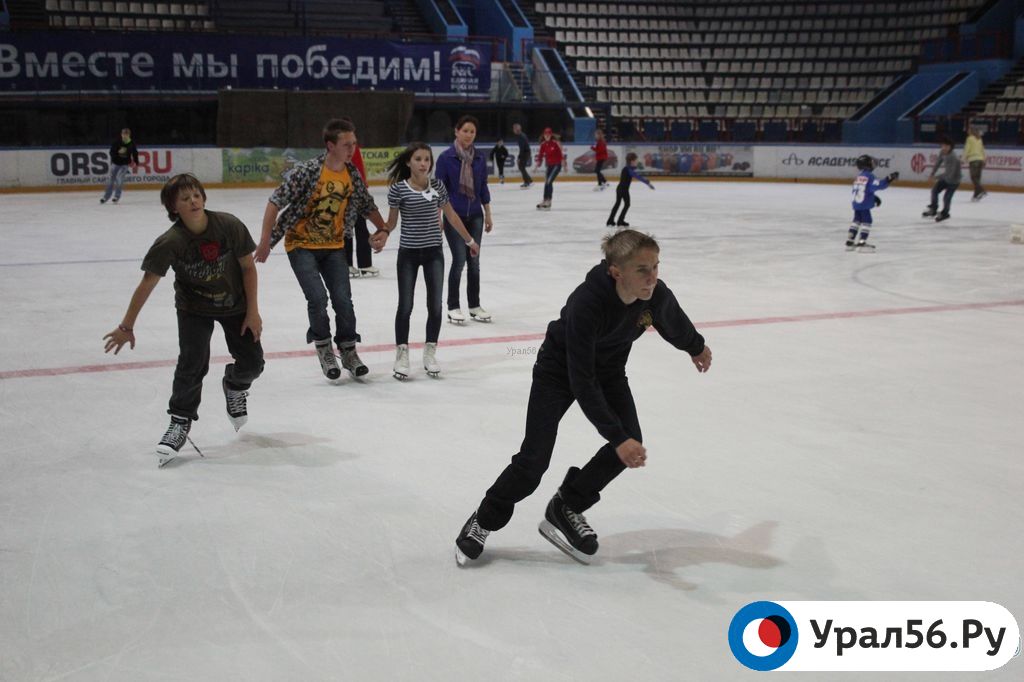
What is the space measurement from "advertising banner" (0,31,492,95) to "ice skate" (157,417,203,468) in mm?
21412

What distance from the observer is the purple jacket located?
27.3 feet

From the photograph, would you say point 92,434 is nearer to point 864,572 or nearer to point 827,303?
point 864,572

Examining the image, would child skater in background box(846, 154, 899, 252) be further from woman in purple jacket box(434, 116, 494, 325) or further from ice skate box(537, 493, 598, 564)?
ice skate box(537, 493, 598, 564)

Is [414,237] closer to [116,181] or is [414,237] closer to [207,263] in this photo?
[207,263]

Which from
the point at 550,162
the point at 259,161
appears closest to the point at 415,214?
the point at 550,162

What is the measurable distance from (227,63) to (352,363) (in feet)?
69.0

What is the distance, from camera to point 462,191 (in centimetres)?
838

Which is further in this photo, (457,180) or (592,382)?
(457,180)

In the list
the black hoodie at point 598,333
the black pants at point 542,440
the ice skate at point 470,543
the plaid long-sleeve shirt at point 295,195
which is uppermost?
the plaid long-sleeve shirt at point 295,195

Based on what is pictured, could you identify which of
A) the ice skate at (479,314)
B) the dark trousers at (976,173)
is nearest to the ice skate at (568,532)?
the ice skate at (479,314)

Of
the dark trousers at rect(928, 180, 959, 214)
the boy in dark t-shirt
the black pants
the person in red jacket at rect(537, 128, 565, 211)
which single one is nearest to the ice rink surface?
the black pants

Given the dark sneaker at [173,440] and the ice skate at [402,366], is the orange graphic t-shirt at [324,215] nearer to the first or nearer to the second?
the ice skate at [402,366]

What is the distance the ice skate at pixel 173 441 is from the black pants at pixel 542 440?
74.7 inches

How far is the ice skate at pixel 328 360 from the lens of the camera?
658 cm
